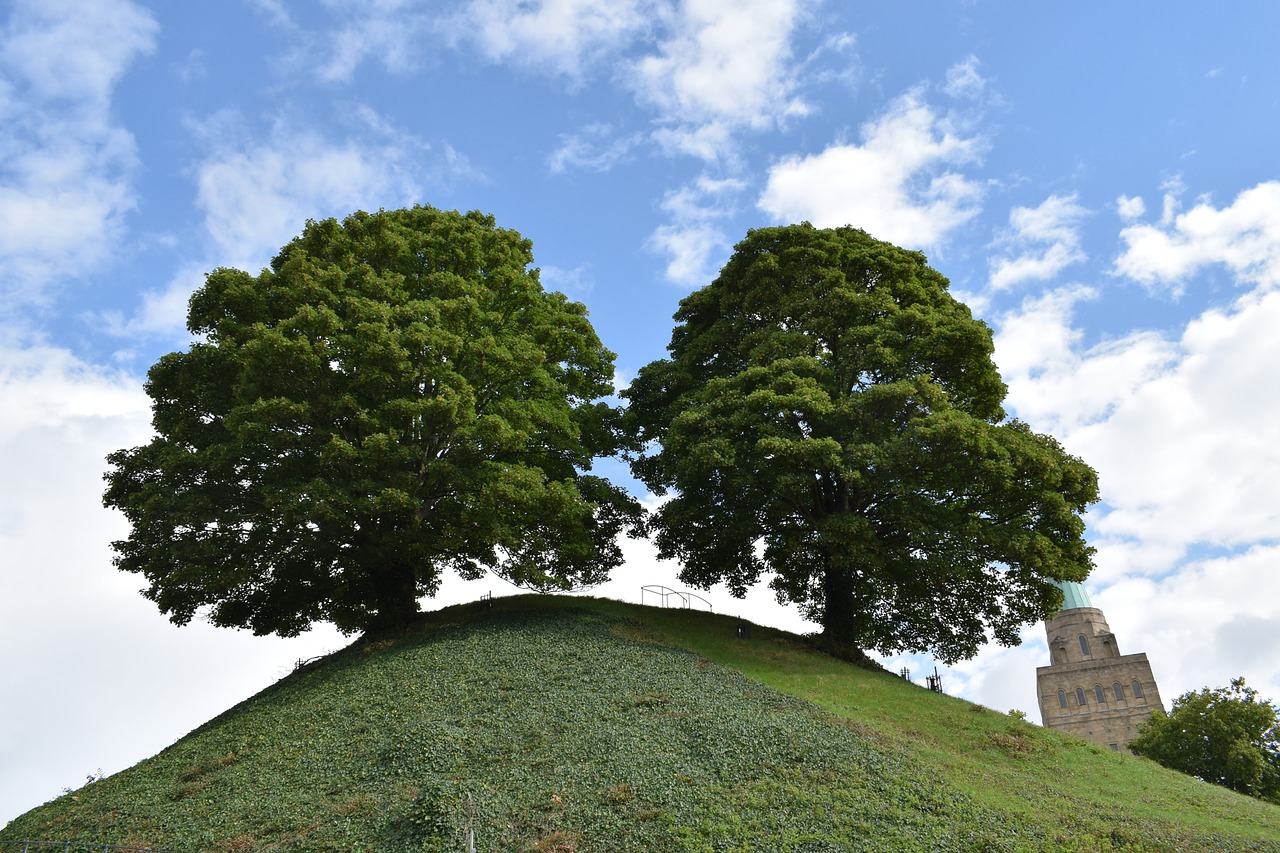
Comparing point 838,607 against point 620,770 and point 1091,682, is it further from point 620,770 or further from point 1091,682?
point 1091,682

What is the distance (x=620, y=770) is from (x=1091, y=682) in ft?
216

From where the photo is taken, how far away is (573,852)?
530 inches

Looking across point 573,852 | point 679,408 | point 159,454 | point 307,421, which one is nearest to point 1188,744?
point 679,408

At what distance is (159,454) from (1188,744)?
4290cm

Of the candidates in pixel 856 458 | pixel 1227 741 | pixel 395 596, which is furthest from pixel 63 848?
pixel 1227 741

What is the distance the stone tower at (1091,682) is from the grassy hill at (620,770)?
50.7m

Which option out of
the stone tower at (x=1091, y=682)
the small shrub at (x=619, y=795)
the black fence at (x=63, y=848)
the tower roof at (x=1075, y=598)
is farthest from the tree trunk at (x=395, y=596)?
the tower roof at (x=1075, y=598)

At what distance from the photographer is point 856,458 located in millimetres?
24016

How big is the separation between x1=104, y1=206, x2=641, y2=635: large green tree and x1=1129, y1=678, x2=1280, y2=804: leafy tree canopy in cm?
2832

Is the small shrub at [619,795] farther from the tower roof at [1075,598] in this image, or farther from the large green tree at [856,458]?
the tower roof at [1075,598]

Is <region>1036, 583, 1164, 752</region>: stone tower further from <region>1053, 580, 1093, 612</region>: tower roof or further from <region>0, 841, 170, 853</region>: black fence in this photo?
<region>0, 841, 170, 853</region>: black fence

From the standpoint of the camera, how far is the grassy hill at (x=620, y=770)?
14.2m

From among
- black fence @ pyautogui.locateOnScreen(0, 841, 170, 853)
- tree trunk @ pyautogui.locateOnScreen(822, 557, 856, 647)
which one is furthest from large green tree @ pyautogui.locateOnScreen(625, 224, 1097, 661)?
black fence @ pyautogui.locateOnScreen(0, 841, 170, 853)

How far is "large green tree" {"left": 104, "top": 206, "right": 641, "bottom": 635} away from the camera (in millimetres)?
24125
